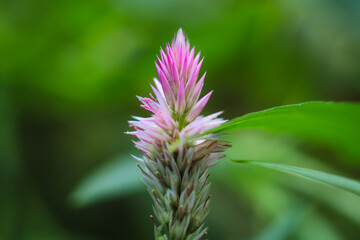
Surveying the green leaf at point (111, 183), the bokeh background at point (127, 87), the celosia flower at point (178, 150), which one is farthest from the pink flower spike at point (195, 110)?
the bokeh background at point (127, 87)

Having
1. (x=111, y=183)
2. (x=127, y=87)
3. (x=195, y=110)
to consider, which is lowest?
(x=111, y=183)

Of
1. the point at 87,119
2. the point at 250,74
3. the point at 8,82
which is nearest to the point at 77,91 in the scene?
the point at 87,119

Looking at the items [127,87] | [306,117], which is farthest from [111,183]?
[306,117]

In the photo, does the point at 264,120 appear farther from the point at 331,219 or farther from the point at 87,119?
the point at 87,119

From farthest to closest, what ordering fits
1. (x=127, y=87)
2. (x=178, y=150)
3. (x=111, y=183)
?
(x=127, y=87)
(x=111, y=183)
(x=178, y=150)

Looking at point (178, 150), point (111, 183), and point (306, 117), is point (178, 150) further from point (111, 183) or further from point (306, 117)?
point (111, 183)

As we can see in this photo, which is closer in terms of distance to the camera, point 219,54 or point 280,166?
point 280,166
